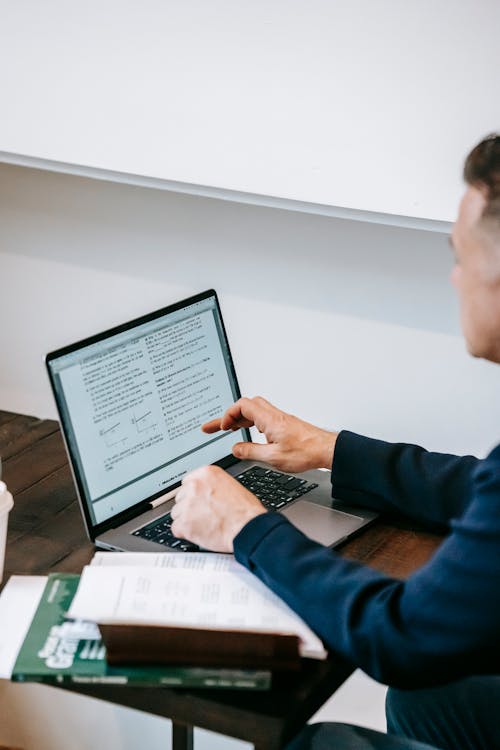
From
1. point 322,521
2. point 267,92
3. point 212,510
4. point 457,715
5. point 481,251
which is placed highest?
point 267,92

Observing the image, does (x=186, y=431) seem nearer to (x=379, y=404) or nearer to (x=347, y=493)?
(x=347, y=493)

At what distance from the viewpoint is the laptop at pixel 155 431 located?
139cm

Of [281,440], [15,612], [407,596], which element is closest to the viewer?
[407,596]

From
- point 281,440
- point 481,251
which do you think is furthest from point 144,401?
point 481,251

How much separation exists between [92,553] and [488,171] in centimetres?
72

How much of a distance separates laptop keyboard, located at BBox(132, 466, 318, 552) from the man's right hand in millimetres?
A: 37

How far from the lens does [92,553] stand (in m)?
1.42

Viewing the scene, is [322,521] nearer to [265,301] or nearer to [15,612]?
[15,612]

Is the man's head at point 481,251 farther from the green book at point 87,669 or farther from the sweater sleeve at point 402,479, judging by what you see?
the green book at point 87,669

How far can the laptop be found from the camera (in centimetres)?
139

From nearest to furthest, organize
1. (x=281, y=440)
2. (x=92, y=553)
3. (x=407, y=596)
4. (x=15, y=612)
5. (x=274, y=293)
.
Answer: (x=407, y=596)
(x=15, y=612)
(x=92, y=553)
(x=281, y=440)
(x=274, y=293)

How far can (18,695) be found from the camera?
2066mm

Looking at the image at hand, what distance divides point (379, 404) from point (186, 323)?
1.80 feet

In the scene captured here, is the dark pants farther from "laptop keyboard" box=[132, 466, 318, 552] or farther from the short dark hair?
the short dark hair
